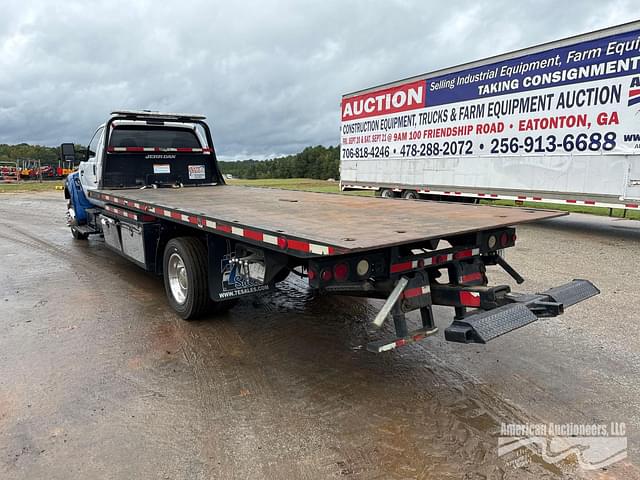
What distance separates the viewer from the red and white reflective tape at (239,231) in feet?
9.54

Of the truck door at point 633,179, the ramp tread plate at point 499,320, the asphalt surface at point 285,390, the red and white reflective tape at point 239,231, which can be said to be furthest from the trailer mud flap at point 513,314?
the truck door at point 633,179

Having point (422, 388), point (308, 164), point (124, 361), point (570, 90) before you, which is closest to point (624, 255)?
point (570, 90)

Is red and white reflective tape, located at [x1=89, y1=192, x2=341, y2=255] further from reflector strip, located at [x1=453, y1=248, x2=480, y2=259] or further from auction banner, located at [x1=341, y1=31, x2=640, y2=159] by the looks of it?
auction banner, located at [x1=341, y1=31, x2=640, y2=159]

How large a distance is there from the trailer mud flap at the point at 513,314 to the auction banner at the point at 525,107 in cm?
679

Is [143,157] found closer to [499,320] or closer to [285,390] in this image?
[285,390]

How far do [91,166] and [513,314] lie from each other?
25.2ft

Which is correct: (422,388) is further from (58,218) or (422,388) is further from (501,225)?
(58,218)

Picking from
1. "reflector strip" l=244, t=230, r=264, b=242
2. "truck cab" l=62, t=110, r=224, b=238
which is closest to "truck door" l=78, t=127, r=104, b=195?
"truck cab" l=62, t=110, r=224, b=238

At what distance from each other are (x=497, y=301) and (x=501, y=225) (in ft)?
2.21

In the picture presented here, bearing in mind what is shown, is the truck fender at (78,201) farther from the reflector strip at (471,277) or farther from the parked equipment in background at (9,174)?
the parked equipment in background at (9,174)

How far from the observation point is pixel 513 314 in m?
3.28

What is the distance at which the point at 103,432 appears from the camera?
9.95ft

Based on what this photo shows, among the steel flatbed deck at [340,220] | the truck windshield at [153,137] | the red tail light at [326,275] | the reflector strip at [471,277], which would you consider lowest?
the reflector strip at [471,277]

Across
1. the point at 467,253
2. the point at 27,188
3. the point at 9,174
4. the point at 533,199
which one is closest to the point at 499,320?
the point at 467,253
